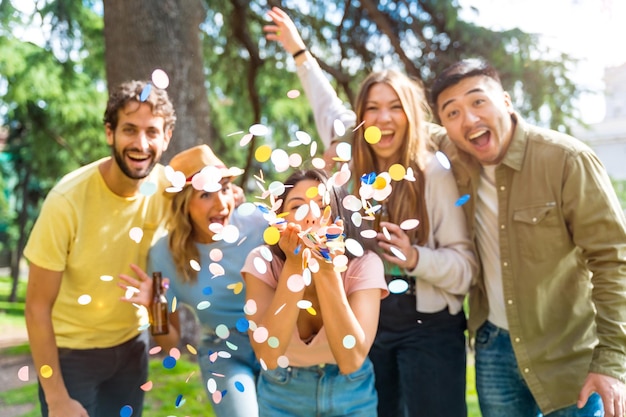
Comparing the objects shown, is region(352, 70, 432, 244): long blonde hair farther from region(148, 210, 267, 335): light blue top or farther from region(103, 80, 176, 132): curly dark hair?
region(103, 80, 176, 132): curly dark hair

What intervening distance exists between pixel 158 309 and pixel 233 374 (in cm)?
47

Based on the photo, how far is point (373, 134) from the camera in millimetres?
2350

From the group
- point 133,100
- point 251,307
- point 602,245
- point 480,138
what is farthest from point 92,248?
point 602,245

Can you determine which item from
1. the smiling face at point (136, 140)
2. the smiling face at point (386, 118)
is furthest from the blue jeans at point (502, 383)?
the smiling face at point (136, 140)

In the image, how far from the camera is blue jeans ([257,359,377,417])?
6.98 ft

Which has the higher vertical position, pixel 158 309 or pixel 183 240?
pixel 183 240

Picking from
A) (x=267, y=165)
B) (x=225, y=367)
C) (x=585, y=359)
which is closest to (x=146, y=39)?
(x=225, y=367)

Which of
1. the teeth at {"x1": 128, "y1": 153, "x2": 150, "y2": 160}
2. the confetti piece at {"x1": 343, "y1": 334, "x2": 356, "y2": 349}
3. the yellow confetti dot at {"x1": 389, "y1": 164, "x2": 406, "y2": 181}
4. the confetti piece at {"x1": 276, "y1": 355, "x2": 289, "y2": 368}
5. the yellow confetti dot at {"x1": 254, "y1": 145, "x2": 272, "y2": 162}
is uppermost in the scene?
the teeth at {"x1": 128, "y1": 153, "x2": 150, "y2": 160}

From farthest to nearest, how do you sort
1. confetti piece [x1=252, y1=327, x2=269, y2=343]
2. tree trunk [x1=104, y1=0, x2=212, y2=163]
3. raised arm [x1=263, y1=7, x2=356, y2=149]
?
tree trunk [x1=104, y1=0, x2=212, y2=163], raised arm [x1=263, y1=7, x2=356, y2=149], confetti piece [x1=252, y1=327, x2=269, y2=343]

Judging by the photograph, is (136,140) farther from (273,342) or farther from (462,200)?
(462,200)

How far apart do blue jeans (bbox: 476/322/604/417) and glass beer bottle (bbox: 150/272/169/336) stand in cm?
137

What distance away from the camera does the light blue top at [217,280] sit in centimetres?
264

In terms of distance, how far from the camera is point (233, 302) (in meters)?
2.67

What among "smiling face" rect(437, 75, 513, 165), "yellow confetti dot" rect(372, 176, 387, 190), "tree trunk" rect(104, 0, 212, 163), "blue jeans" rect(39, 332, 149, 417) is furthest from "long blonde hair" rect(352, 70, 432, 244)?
"tree trunk" rect(104, 0, 212, 163)
